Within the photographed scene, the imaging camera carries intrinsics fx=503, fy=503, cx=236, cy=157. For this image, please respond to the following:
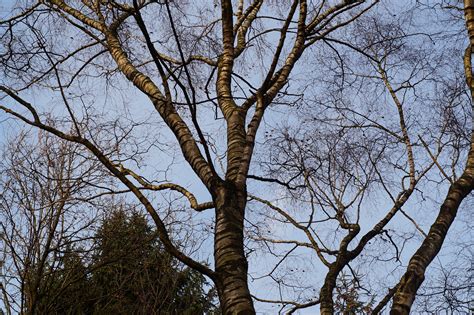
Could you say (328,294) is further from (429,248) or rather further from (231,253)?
(231,253)

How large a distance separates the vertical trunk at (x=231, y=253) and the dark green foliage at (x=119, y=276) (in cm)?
344

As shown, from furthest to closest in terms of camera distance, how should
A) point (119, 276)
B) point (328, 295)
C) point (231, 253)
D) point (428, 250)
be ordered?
point (119, 276), point (328, 295), point (428, 250), point (231, 253)

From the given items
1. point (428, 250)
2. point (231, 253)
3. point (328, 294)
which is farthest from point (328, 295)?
point (231, 253)

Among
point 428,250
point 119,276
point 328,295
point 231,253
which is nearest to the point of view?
point 231,253

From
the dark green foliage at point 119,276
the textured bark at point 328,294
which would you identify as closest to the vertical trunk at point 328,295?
the textured bark at point 328,294

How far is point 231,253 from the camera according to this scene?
260cm

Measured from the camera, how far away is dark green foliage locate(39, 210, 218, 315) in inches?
256

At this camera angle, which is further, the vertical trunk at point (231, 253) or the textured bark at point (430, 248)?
the textured bark at point (430, 248)

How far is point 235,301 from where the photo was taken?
2418 mm

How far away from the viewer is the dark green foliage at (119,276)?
256 inches

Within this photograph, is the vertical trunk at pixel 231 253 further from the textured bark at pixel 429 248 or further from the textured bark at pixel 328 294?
the textured bark at pixel 328 294

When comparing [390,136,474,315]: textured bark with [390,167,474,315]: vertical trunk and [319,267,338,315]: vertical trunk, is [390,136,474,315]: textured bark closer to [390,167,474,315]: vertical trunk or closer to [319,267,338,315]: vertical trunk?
[390,167,474,315]: vertical trunk

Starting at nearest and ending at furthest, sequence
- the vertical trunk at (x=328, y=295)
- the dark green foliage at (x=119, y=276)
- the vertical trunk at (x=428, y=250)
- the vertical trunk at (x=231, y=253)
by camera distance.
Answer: the vertical trunk at (x=231, y=253) < the vertical trunk at (x=428, y=250) < the vertical trunk at (x=328, y=295) < the dark green foliage at (x=119, y=276)

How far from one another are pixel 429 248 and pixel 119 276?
5539 mm
